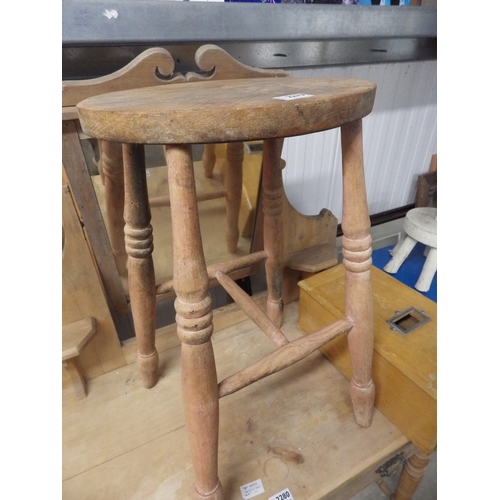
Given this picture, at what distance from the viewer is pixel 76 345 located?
654 mm

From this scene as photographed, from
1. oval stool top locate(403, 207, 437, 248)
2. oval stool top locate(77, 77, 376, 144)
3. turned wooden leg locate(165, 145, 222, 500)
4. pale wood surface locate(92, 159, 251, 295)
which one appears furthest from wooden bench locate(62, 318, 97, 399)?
oval stool top locate(403, 207, 437, 248)

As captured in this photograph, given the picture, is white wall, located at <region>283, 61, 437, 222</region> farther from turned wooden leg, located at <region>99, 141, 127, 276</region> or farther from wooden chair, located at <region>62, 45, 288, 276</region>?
turned wooden leg, located at <region>99, 141, 127, 276</region>

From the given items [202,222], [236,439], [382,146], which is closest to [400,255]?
[382,146]

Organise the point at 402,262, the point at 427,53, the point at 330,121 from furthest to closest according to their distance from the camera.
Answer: the point at 402,262 < the point at 427,53 < the point at 330,121

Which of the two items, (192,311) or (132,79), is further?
(132,79)

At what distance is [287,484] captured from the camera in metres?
0.58

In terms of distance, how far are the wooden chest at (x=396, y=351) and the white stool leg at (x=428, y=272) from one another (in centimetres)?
56

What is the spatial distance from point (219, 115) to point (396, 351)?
0.52m

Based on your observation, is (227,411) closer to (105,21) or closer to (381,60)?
(105,21)

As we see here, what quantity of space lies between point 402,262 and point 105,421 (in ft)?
3.87

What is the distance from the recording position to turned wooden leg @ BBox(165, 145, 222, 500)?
0.40 metres

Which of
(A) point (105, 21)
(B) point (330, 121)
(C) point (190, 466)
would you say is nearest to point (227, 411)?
(C) point (190, 466)

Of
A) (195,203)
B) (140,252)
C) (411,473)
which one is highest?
(195,203)

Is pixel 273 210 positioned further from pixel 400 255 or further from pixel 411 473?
pixel 400 255
